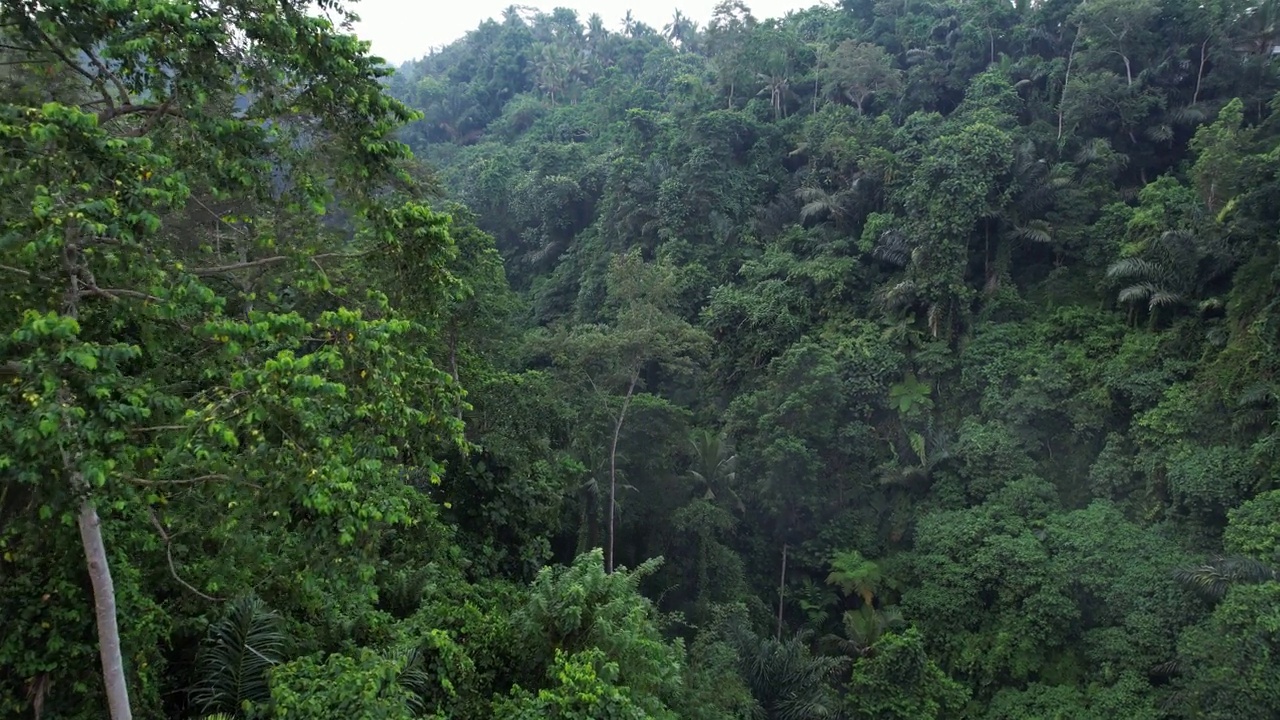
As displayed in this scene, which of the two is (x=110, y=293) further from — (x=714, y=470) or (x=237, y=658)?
(x=714, y=470)

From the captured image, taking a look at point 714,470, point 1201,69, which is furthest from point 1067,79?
point 714,470

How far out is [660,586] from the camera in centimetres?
1628

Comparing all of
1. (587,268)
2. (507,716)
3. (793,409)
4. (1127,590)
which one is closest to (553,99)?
(587,268)

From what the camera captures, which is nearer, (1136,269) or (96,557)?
(96,557)

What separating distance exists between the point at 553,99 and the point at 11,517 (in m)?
40.1

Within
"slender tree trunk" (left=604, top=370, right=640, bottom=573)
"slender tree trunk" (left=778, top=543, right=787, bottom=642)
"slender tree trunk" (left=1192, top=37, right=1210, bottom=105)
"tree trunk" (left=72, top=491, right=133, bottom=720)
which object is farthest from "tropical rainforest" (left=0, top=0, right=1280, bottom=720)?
"slender tree trunk" (left=1192, top=37, right=1210, bottom=105)

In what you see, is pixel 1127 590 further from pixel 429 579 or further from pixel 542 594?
pixel 429 579

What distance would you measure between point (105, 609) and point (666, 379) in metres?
16.4

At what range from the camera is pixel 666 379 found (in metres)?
20.2

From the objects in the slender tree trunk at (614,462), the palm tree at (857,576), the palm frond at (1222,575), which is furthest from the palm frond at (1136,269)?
the slender tree trunk at (614,462)

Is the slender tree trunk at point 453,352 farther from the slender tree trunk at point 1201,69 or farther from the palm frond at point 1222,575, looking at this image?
the slender tree trunk at point 1201,69

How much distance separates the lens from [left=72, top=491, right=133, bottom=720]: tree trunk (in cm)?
416

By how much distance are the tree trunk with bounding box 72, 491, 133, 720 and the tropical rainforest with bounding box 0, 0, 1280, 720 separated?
0.02 metres

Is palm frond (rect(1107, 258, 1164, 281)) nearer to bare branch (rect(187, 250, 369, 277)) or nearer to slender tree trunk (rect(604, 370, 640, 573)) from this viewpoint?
slender tree trunk (rect(604, 370, 640, 573))
